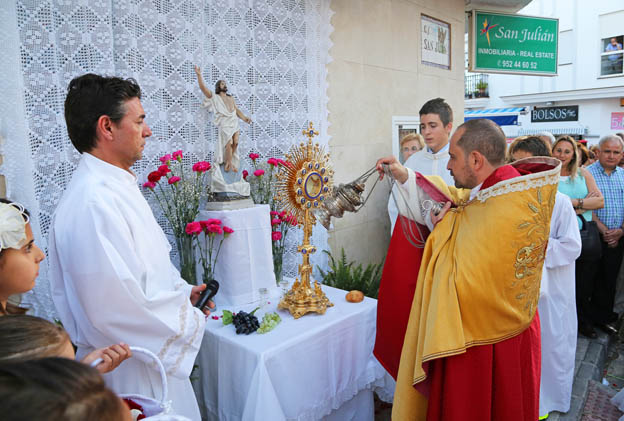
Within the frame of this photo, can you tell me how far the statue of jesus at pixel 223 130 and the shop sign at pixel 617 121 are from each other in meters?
19.2

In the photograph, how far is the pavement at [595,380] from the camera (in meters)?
3.34

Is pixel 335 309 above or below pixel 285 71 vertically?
below

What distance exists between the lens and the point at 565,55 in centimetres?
1814

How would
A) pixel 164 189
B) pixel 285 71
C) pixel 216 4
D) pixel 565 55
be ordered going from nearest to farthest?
1. pixel 164 189
2. pixel 216 4
3. pixel 285 71
4. pixel 565 55

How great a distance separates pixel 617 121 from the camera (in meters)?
17.2

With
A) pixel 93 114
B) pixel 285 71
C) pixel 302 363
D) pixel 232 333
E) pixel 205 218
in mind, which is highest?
pixel 285 71

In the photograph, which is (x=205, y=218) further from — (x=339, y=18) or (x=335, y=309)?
(x=339, y=18)

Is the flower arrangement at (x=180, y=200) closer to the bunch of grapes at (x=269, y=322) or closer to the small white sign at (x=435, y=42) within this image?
the bunch of grapes at (x=269, y=322)

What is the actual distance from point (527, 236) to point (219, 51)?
259 cm

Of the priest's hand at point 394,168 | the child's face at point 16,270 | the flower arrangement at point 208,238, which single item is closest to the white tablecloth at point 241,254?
the flower arrangement at point 208,238

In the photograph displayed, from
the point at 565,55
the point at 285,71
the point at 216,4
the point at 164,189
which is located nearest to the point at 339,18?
the point at 285,71

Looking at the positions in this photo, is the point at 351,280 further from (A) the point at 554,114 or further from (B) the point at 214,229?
(A) the point at 554,114

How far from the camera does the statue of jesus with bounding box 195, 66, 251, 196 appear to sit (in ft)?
9.95

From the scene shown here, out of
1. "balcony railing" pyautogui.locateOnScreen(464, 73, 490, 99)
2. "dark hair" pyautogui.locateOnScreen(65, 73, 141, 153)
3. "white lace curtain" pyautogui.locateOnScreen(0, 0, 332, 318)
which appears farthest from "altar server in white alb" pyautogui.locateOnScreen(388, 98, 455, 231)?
"balcony railing" pyautogui.locateOnScreen(464, 73, 490, 99)
